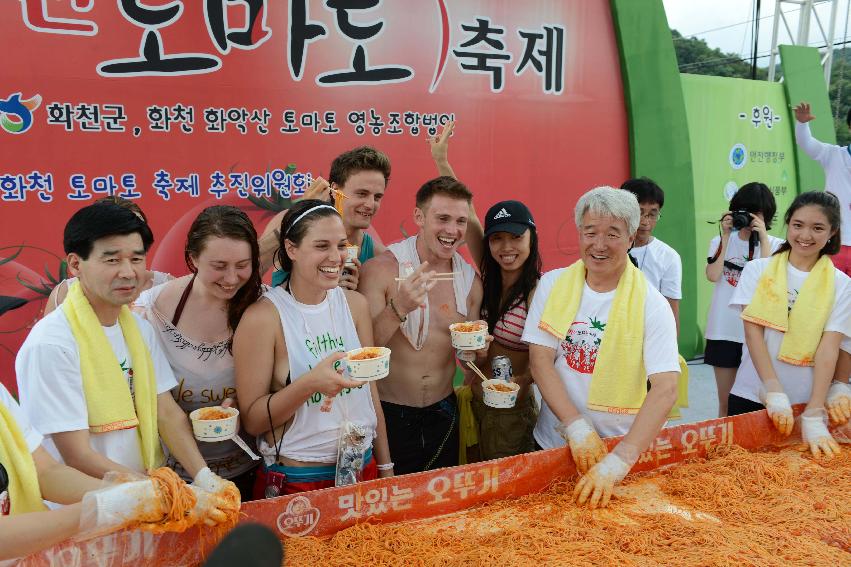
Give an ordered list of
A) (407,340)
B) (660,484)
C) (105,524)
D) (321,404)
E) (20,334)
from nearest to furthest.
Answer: (105,524) < (321,404) < (660,484) < (407,340) < (20,334)

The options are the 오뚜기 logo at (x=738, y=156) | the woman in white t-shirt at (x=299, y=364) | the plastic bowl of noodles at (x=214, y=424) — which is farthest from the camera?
the 오뚜기 logo at (x=738, y=156)

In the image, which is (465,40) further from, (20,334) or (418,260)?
(20,334)

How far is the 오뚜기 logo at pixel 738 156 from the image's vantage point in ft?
24.3

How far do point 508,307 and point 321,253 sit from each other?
107 cm

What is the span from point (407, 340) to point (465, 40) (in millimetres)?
3151

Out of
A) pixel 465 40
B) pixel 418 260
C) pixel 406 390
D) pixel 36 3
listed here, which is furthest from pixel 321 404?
pixel 465 40

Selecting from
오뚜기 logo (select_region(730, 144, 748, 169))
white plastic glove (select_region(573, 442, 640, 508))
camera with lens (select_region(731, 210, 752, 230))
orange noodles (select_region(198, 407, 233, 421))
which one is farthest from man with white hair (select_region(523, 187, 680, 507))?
오뚜기 logo (select_region(730, 144, 748, 169))

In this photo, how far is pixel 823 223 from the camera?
3.04 meters

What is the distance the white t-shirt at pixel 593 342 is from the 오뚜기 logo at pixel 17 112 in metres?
3.27

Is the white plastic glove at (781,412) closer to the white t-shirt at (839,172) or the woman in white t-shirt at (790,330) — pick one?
the woman in white t-shirt at (790,330)

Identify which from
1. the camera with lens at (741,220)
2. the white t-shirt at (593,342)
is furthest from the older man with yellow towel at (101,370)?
the camera with lens at (741,220)

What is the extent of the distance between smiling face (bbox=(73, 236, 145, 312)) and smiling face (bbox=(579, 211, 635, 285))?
165 centimetres

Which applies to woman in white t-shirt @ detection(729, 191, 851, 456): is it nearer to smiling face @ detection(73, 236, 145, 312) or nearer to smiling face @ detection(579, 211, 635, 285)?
smiling face @ detection(579, 211, 635, 285)

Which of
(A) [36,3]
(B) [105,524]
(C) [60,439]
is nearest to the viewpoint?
(B) [105,524]
